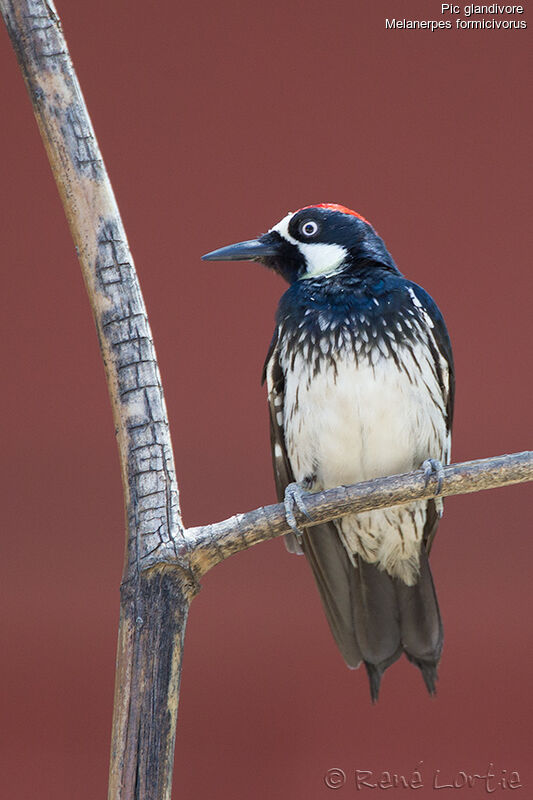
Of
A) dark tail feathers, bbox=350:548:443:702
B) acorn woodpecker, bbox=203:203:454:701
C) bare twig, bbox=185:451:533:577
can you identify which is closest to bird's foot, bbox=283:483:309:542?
bare twig, bbox=185:451:533:577

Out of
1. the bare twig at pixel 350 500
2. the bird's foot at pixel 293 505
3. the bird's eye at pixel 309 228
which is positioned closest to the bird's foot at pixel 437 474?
the bare twig at pixel 350 500

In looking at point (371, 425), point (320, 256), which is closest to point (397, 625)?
point (371, 425)

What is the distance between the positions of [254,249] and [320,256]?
0.12 m

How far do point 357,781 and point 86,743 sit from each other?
2.29 ft

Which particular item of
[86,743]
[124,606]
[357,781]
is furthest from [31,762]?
[124,606]

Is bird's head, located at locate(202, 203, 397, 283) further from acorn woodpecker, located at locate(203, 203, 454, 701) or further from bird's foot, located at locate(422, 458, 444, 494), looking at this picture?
bird's foot, located at locate(422, 458, 444, 494)

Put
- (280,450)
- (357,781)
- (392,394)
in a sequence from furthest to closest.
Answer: (357,781) → (280,450) → (392,394)

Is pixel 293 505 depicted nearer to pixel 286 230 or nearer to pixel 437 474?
pixel 437 474

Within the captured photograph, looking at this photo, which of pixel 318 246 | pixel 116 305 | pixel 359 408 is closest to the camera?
pixel 116 305

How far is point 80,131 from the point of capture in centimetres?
138

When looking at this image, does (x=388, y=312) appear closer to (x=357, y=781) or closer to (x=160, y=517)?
(x=160, y=517)

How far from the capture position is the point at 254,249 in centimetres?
180

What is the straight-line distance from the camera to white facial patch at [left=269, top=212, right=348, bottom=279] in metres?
1.77

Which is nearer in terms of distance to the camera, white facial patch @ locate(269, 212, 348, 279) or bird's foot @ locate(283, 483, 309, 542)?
bird's foot @ locate(283, 483, 309, 542)
